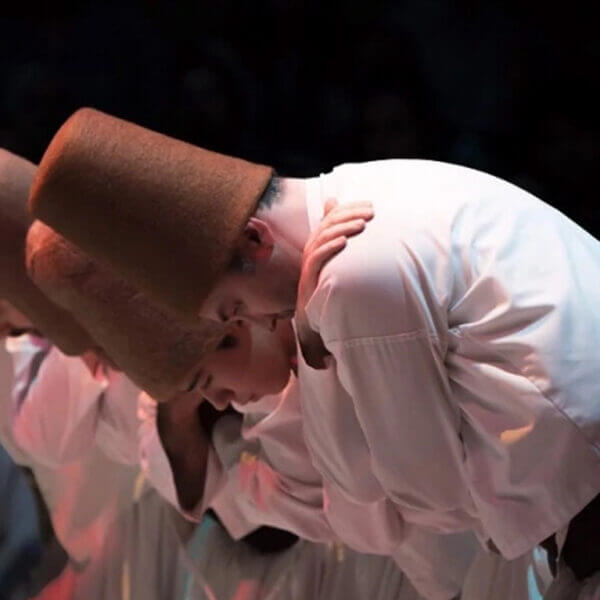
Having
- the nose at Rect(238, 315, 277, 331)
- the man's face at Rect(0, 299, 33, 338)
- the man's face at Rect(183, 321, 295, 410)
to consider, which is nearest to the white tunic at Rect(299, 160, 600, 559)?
the nose at Rect(238, 315, 277, 331)

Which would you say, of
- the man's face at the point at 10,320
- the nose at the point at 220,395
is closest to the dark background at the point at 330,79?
the man's face at the point at 10,320

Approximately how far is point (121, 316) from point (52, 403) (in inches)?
14.5

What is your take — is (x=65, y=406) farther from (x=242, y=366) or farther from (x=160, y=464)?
(x=242, y=366)

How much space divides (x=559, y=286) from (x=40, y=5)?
1.02 m

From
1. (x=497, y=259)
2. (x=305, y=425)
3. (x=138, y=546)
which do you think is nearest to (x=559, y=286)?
(x=497, y=259)

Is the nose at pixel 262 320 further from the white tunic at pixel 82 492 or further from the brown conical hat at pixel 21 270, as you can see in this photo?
the white tunic at pixel 82 492

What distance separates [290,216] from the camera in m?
1.03

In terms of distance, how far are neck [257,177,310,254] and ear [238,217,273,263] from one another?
0.01 metres

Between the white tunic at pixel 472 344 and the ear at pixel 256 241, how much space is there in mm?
54

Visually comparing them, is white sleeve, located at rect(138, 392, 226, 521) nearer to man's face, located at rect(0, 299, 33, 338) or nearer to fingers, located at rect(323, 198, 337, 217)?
man's face, located at rect(0, 299, 33, 338)

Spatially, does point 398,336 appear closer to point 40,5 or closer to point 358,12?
point 358,12

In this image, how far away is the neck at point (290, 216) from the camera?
1.02 metres

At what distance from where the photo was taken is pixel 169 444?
1381 mm

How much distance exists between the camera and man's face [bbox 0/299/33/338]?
4.52 ft
